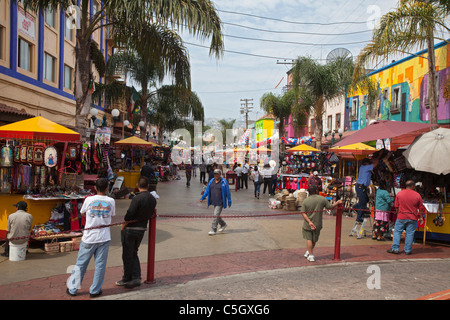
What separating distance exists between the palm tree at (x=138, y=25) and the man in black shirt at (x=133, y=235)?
19.7ft

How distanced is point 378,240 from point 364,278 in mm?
3530

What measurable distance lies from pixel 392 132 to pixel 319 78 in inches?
591

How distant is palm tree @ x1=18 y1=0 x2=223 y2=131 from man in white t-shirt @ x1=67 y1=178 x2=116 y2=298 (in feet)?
20.2

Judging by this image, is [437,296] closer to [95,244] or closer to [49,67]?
[95,244]

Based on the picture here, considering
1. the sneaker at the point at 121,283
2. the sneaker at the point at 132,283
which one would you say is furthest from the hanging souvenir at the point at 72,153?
the sneaker at the point at 132,283

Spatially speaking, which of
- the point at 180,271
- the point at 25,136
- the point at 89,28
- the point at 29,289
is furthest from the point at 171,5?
the point at 29,289

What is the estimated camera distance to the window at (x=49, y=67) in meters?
20.3

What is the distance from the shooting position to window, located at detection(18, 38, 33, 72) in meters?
17.5

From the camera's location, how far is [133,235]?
5.51 metres

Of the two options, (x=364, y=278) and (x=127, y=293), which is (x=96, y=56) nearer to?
(x=127, y=293)

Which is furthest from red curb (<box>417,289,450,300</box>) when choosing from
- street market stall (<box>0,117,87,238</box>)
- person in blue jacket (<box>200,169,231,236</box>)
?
street market stall (<box>0,117,87,238</box>)

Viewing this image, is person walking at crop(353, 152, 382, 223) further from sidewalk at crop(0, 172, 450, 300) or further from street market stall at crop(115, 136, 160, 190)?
street market stall at crop(115, 136, 160, 190)

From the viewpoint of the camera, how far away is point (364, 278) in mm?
6297

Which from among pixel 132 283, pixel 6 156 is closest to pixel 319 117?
pixel 6 156
